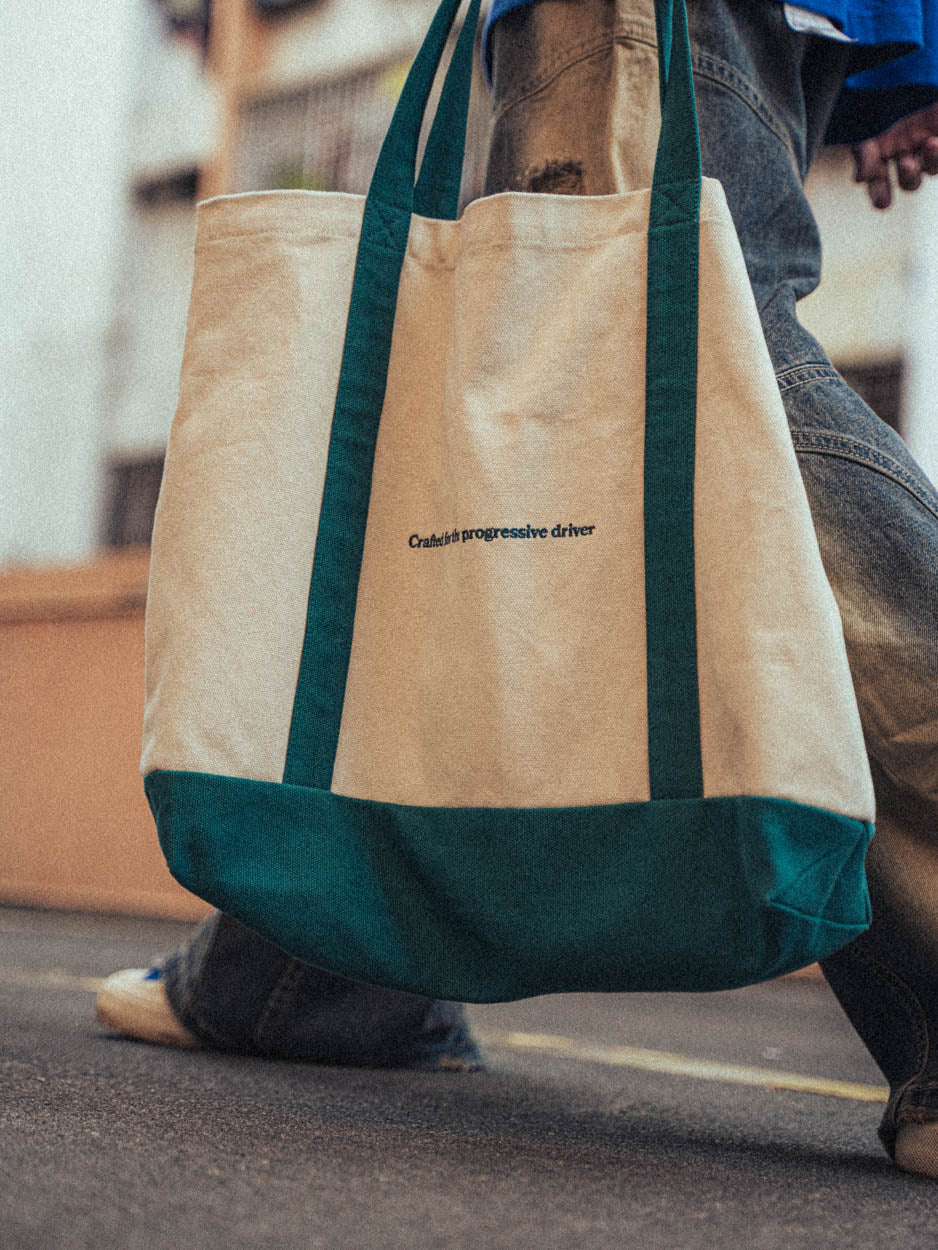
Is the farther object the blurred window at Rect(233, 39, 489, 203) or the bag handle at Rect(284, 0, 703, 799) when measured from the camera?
the blurred window at Rect(233, 39, 489, 203)

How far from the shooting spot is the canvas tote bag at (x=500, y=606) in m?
0.80

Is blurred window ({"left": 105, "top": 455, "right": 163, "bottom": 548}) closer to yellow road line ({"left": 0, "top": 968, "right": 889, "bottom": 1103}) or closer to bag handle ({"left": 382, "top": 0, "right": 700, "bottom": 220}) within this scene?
yellow road line ({"left": 0, "top": 968, "right": 889, "bottom": 1103})

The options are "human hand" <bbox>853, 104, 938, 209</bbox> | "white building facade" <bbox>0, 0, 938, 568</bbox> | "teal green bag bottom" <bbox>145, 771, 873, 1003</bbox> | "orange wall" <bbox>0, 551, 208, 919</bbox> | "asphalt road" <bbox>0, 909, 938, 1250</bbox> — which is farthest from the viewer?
"white building facade" <bbox>0, 0, 938, 568</bbox>

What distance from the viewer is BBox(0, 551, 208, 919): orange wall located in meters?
4.75

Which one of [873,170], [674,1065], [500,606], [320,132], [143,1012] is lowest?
[674,1065]

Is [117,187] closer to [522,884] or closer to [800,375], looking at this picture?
[800,375]

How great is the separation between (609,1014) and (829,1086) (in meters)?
0.81

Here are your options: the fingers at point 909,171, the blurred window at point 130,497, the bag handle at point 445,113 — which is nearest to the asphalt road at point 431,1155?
the bag handle at point 445,113

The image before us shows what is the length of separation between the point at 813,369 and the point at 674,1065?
0.96 m

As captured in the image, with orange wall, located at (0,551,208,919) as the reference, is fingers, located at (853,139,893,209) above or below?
above

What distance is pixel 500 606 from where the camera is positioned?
863 mm

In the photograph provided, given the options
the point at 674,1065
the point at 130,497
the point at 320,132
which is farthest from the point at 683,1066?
the point at 320,132

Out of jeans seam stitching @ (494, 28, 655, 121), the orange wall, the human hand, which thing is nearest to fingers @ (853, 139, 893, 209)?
the human hand

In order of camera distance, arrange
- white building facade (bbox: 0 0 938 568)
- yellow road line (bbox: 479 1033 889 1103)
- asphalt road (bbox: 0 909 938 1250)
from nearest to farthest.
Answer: asphalt road (bbox: 0 909 938 1250)
yellow road line (bbox: 479 1033 889 1103)
white building facade (bbox: 0 0 938 568)
